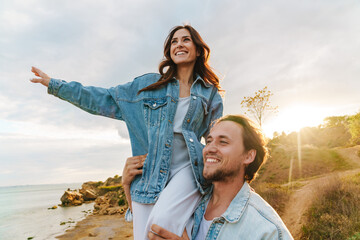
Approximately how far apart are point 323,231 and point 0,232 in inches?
1073

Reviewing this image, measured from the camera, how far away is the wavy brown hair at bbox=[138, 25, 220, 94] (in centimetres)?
320

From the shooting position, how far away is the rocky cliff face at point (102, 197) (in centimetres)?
2616

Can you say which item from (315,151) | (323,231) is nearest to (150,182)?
(323,231)

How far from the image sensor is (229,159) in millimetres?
2660

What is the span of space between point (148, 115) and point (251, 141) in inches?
49.7

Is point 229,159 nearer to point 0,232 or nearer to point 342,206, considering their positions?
point 342,206

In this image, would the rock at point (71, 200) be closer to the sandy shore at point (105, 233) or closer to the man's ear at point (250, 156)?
the sandy shore at point (105, 233)

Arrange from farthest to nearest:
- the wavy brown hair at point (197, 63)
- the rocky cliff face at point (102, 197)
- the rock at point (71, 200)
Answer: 1. the rock at point (71, 200)
2. the rocky cliff face at point (102, 197)
3. the wavy brown hair at point (197, 63)

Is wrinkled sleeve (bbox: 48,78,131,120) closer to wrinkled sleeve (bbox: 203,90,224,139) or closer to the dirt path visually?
wrinkled sleeve (bbox: 203,90,224,139)

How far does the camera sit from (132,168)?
2684 mm

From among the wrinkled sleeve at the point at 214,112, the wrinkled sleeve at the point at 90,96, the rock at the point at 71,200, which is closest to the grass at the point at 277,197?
the wrinkled sleeve at the point at 214,112

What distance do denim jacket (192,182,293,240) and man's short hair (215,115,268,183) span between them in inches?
16.5

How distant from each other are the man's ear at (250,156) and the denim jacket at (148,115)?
550 millimetres

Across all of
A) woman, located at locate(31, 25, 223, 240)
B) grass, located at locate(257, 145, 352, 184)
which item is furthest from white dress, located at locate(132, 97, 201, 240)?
grass, located at locate(257, 145, 352, 184)
